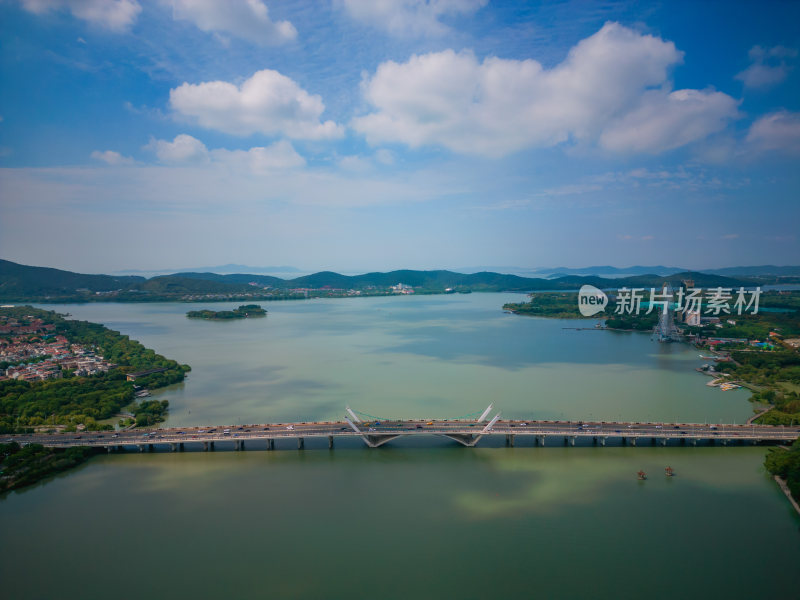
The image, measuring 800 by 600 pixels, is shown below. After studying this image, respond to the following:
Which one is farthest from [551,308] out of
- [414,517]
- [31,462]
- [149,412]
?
[31,462]

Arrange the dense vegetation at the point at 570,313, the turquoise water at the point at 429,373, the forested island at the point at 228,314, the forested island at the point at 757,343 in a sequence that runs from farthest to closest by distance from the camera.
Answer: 1. the forested island at the point at 228,314
2. the dense vegetation at the point at 570,313
3. the forested island at the point at 757,343
4. the turquoise water at the point at 429,373

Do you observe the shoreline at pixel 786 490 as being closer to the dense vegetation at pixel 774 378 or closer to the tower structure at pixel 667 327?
the dense vegetation at pixel 774 378

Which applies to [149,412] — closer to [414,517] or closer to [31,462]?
[31,462]

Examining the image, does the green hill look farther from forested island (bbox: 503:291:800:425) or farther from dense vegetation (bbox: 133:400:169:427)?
forested island (bbox: 503:291:800:425)

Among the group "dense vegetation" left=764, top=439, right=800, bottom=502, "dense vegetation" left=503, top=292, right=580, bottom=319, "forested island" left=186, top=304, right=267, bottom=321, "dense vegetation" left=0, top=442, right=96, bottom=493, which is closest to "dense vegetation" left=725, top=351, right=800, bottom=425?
"dense vegetation" left=764, top=439, right=800, bottom=502

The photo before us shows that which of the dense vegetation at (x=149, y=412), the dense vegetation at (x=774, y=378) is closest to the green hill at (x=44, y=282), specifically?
the dense vegetation at (x=149, y=412)
